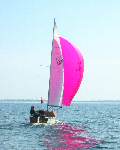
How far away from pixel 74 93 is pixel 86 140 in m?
8.49

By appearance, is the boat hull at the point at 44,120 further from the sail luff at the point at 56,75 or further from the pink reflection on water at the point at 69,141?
the pink reflection on water at the point at 69,141

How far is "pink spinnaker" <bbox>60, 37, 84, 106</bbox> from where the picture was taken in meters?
51.4

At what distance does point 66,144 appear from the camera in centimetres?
4106

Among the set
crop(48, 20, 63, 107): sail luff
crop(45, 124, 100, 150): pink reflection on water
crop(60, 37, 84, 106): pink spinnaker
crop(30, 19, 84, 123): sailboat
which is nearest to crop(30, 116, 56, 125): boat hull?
crop(30, 19, 84, 123): sailboat

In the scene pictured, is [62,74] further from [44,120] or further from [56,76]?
[44,120]

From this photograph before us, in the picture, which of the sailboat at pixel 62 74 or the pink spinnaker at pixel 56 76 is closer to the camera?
the sailboat at pixel 62 74

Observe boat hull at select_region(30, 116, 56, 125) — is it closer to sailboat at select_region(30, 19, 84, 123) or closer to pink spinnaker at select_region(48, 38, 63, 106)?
sailboat at select_region(30, 19, 84, 123)

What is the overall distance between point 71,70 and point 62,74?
1.76 metres

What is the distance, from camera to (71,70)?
5222 cm

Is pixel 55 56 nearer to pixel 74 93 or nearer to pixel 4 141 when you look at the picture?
pixel 74 93

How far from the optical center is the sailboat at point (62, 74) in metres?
51.7

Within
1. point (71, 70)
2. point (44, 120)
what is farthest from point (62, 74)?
point (44, 120)

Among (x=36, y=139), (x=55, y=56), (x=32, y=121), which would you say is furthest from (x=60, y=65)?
(x=36, y=139)

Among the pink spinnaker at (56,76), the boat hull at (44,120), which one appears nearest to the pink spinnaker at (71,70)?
the pink spinnaker at (56,76)
